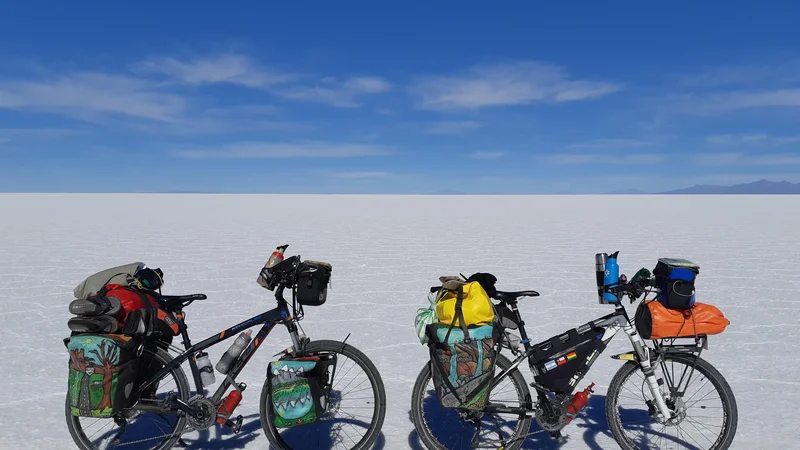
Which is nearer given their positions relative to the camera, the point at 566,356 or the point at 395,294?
the point at 566,356

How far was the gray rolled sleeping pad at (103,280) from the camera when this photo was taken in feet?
10.6

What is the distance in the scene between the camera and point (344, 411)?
4047 mm

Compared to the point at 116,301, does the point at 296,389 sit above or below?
below

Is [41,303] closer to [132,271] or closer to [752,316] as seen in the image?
[132,271]

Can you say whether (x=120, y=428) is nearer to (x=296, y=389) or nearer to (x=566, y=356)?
(x=296, y=389)

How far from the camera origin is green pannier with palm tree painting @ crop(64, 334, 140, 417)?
3102 mm

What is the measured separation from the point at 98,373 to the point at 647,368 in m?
3.16

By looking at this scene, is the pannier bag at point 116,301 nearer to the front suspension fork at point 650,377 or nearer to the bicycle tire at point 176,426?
the bicycle tire at point 176,426

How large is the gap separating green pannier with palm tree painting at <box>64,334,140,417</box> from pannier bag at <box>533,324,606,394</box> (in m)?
2.40

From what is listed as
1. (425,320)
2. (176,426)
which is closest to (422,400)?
(425,320)

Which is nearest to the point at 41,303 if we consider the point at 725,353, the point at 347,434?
the point at 347,434

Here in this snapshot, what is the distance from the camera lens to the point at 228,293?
8.90 m

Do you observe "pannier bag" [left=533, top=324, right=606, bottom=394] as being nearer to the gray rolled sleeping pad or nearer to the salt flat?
the salt flat

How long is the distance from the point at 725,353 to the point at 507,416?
3.41 m
